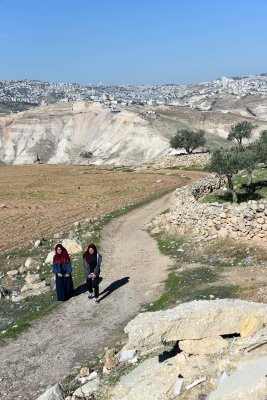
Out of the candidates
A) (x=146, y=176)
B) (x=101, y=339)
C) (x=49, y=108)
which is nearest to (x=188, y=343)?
(x=101, y=339)

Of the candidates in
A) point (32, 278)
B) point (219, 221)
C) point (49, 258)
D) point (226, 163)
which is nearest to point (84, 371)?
point (32, 278)

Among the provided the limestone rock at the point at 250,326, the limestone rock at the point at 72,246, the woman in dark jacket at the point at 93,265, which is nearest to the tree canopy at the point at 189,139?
the limestone rock at the point at 72,246

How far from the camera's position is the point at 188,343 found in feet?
32.7

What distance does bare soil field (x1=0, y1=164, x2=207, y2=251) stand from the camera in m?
31.5

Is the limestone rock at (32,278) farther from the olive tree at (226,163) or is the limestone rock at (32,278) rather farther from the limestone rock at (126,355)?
the olive tree at (226,163)

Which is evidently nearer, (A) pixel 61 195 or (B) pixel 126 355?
(B) pixel 126 355

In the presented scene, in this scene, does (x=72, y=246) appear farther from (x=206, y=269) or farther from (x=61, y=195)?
(x=61, y=195)

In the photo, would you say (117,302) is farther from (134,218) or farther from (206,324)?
(134,218)

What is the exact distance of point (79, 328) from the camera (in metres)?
13.9

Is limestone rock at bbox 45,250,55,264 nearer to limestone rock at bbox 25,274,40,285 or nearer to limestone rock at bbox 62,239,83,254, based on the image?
limestone rock at bbox 62,239,83,254

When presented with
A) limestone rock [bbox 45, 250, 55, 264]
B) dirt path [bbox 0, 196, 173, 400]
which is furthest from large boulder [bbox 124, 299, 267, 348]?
limestone rock [bbox 45, 250, 55, 264]

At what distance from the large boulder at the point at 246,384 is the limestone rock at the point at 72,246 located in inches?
617

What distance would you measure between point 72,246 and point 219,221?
7.40 m

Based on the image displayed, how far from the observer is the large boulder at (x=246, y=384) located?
7.37m
